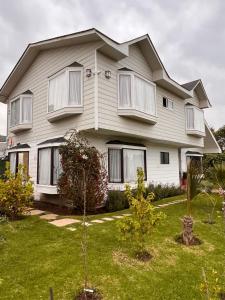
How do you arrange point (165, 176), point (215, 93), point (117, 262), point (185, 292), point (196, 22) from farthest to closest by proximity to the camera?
point (215, 93) < point (165, 176) < point (196, 22) < point (117, 262) < point (185, 292)

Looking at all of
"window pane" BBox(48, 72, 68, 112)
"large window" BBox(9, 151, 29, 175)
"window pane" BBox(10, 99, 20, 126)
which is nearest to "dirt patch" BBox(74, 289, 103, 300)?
"window pane" BBox(48, 72, 68, 112)

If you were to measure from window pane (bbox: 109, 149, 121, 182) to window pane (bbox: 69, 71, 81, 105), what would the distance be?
3048 mm

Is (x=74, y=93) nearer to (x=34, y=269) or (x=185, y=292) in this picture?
(x=34, y=269)

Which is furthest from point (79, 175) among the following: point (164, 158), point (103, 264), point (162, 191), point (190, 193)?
point (164, 158)

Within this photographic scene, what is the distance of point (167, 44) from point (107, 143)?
304 inches

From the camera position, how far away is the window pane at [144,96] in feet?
40.2

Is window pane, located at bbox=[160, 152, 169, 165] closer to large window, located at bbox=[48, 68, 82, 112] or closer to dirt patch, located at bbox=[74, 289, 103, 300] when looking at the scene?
large window, located at bbox=[48, 68, 82, 112]

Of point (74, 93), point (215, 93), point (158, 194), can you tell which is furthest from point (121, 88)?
point (215, 93)

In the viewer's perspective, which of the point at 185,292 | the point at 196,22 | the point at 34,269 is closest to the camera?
the point at 185,292

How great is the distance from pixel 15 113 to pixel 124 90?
7.61 m

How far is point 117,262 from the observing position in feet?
16.9

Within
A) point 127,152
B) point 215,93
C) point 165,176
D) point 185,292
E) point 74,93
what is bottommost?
point 185,292

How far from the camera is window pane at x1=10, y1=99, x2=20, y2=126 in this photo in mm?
15059

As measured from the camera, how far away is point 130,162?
1302 cm
